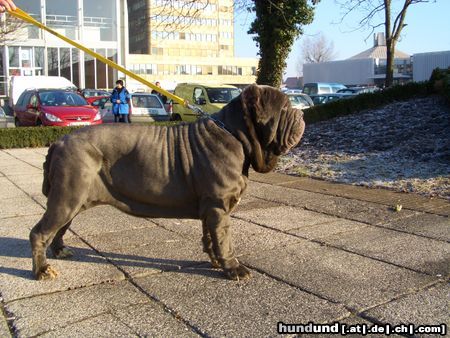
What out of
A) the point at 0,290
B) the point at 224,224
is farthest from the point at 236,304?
the point at 0,290

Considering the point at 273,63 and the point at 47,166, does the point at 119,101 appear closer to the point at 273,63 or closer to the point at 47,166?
the point at 273,63

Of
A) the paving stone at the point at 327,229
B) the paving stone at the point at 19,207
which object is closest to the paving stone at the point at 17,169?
the paving stone at the point at 19,207

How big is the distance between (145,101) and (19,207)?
1493 cm

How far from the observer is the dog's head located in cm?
383

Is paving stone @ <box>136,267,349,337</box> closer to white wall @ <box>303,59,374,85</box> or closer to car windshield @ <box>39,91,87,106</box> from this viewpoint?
car windshield @ <box>39,91,87,106</box>

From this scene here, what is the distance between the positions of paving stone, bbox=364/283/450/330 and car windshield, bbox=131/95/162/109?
717 inches

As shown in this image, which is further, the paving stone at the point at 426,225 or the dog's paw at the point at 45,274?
the paving stone at the point at 426,225

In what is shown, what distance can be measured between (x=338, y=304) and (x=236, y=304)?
2.38 ft

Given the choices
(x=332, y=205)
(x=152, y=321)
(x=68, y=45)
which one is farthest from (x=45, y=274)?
(x=68, y=45)

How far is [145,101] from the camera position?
21.0 m

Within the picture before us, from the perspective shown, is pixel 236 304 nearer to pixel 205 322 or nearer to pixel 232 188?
pixel 205 322

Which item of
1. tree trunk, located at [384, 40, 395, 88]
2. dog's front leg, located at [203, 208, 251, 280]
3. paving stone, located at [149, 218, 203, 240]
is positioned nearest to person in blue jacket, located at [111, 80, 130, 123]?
tree trunk, located at [384, 40, 395, 88]

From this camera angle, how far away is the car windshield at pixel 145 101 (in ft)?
68.1

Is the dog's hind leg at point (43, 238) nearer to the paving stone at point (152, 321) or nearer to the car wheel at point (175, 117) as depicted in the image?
the paving stone at point (152, 321)
